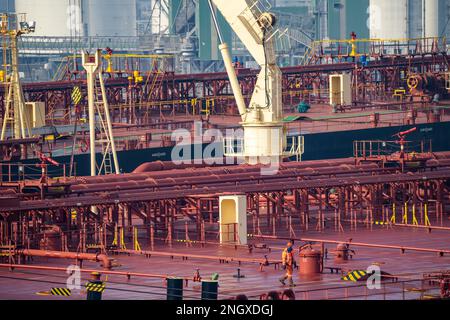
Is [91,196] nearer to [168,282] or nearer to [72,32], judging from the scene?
[168,282]

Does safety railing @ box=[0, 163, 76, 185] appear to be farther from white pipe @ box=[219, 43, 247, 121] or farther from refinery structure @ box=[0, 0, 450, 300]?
white pipe @ box=[219, 43, 247, 121]

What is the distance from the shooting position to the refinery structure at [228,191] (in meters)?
39.8

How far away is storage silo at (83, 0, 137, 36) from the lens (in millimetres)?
180875

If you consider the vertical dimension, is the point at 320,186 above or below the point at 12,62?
below

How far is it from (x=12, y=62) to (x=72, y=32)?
11877cm

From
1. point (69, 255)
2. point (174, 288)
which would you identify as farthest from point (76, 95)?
point (174, 288)

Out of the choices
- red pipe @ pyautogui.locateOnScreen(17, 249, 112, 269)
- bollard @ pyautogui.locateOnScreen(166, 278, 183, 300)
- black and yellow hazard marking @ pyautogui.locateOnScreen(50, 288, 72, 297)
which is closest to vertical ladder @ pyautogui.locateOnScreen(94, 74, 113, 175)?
red pipe @ pyautogui.locateOnScreen(17, 249, 112, 269)

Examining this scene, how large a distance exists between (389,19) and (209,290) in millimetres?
128826

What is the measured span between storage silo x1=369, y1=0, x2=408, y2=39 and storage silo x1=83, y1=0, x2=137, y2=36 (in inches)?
1430

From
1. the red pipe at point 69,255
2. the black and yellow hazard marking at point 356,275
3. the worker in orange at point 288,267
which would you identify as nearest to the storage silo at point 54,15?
the red pipe at point 69,255

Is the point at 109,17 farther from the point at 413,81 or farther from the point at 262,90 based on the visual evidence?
the point at 262,90

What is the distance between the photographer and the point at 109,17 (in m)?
185
